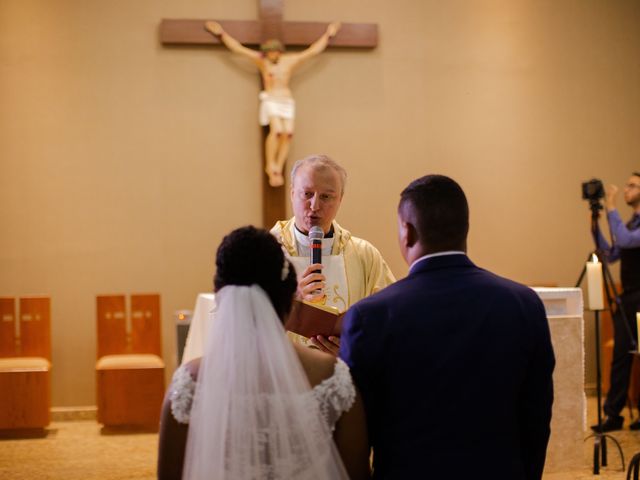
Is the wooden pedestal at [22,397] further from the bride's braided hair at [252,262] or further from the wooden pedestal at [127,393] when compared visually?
the bride's braided hair at [252,262]

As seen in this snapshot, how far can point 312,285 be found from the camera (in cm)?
278

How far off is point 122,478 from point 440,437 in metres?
3.61

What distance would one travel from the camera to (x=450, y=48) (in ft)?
24.9

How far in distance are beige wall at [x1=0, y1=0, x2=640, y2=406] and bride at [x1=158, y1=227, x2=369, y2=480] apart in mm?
5389

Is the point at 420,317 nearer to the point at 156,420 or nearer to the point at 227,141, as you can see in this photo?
the point at 156,420

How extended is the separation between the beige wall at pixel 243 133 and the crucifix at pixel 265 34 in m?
0.18

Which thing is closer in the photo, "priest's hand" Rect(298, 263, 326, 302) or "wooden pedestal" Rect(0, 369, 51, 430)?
"priest's hand" Rect(298, 263, 326, 302)

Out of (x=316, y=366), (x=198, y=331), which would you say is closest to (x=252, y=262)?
(x=316, y=366)

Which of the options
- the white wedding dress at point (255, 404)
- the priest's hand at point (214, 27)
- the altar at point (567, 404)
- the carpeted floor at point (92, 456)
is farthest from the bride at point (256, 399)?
the priest's hand at point (214, 27)

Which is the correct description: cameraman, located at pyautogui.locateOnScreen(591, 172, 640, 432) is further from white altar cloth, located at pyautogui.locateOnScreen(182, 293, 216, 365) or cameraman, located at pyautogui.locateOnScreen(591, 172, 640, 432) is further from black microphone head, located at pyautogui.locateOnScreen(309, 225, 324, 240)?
black microphone head, located at pyautogui.locateOnScreen(309, 225, 324, 240)

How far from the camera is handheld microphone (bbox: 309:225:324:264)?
2912mm

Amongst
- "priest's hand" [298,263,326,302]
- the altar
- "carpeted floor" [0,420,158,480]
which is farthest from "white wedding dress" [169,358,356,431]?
"carpeted floor" [0,420,158,480]

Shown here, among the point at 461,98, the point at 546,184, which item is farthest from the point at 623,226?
the point at 461,98

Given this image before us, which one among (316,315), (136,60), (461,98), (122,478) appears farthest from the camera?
(461,98)
